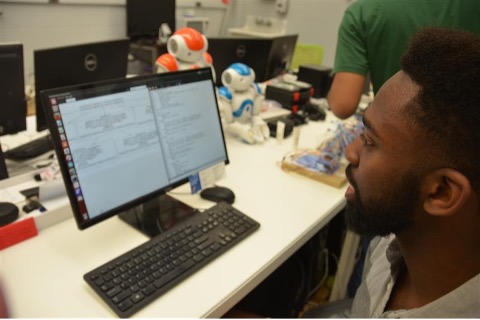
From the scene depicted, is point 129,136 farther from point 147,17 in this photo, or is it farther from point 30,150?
point 147,17

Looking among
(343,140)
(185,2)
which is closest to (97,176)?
(343,140)

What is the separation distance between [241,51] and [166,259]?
4.53 ft

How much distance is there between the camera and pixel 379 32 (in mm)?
1486

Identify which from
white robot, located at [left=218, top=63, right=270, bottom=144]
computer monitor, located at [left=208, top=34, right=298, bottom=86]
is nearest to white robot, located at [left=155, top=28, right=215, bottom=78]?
white robot, located at [left=218, top=63, right=270, bottom=144]

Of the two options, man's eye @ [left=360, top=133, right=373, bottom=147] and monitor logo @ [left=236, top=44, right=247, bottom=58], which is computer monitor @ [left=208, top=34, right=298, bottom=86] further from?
man's eye @ [left=360, top=133, right=373, bottom=147]

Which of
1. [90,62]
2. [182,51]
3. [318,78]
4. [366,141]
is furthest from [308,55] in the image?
[366,141]

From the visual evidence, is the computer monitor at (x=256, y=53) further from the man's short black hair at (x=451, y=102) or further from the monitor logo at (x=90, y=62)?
the man's short black hair at (x=451, y=102)

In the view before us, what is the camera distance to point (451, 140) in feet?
2.01

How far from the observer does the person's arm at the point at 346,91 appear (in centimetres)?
160

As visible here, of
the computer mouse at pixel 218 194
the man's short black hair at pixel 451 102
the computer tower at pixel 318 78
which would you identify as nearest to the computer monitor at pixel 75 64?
the computer mouse at pixel 218 194

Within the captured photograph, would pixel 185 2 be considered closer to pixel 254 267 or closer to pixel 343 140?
pixel 343 140

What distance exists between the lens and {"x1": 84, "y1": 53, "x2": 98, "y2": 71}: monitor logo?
58.3 inches

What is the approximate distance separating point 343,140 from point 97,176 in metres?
1.00

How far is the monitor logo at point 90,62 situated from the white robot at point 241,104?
53cm
